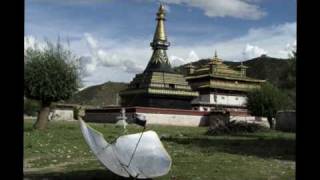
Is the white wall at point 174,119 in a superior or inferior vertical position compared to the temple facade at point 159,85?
inferior

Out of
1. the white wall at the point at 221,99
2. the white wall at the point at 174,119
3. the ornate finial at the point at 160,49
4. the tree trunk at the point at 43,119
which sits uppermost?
the ornate finial at the point at 160,49

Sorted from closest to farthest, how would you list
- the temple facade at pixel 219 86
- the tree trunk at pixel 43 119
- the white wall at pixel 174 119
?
the tree trunk at pixel 43 119, the white wall at pixel 174 119, the temple facade at pixel 219 86

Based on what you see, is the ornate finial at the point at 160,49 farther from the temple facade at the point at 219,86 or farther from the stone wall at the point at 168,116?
the temple facade at the point at 219,86

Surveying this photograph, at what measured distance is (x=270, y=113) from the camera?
47719 millimetres

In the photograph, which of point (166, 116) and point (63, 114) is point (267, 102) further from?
point (63, 114)

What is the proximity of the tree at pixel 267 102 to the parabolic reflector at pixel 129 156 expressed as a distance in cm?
4012

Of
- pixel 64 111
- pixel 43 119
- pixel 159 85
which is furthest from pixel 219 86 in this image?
pixel 43 119

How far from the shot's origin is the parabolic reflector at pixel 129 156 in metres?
7.98

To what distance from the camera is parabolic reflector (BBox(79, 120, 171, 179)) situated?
314 inches

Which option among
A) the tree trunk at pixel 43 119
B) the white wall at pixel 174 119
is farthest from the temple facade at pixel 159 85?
the tree trunk at pixel 43 119

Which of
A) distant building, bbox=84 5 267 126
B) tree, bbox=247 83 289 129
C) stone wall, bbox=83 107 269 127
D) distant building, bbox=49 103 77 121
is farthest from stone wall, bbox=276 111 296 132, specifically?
distant building, bbox=49 103 77 121

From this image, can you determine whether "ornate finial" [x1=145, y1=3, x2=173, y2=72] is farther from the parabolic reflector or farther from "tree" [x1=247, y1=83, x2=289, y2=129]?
the parabolic reflector
